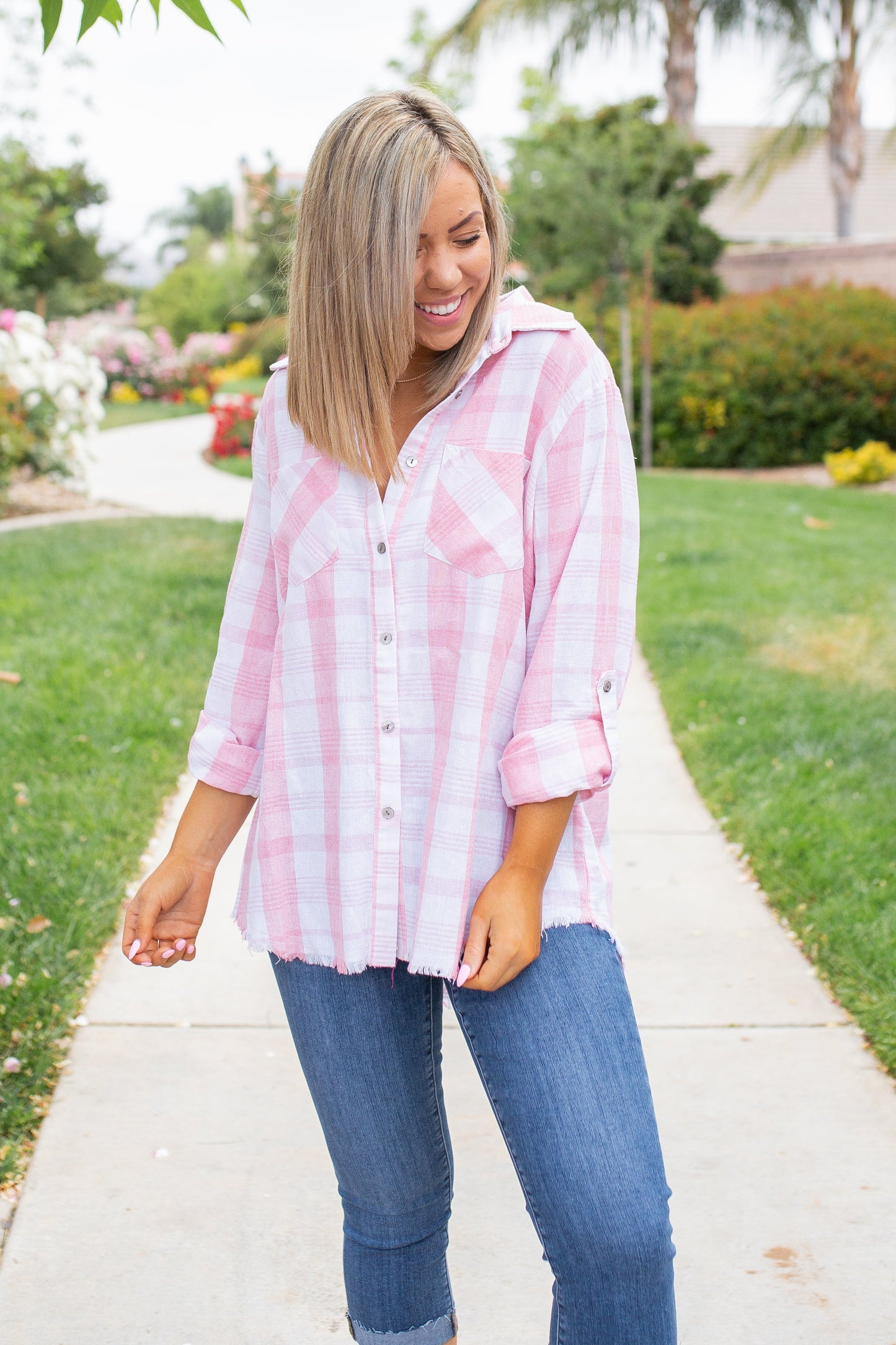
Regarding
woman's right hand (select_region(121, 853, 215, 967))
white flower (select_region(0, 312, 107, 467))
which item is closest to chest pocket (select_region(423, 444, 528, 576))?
woman's right hand (select_region(121, 853, 215, 967))

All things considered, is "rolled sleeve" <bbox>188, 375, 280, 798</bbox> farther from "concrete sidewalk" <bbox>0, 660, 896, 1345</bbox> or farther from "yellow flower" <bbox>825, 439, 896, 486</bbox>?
"yellow flower" <bbox>825, 439, 896, 486</bbox>

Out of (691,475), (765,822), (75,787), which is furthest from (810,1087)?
(691,475)

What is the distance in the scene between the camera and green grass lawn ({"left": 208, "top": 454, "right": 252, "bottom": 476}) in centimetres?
1362

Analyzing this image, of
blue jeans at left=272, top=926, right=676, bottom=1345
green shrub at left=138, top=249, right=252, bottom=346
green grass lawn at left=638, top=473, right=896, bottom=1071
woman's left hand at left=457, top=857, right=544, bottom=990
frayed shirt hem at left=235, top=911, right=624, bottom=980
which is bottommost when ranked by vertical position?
green shrub at left=138, top=249, right=252, bottom=346

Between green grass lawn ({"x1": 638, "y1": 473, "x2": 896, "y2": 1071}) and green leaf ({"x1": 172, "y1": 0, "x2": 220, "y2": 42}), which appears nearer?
green leaf ({"x1": 172, "y1": 0, "x2": 220, "y2": 42})

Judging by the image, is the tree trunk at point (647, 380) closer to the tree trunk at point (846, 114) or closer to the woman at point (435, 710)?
the tree trunk at point (846, 114)

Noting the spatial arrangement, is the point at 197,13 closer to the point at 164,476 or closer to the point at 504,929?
the point at 504,929

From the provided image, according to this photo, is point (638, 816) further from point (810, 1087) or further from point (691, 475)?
point (691, 475)

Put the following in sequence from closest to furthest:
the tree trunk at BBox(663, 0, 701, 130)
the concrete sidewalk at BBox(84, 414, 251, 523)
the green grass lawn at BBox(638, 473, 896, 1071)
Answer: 1. the green grass lawn at BBox(638, 473, 896, 1071)
2. the concrete sidewalk at BBox(84, 414, 251, 523)
3. the tree trunk at BBox(663, 0, 701, 130)

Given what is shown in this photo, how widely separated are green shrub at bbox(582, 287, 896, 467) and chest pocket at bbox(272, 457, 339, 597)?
Result: 1435 centimetres

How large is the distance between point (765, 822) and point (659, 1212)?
289 centimetres

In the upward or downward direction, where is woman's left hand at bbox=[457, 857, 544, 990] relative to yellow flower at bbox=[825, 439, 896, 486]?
upward

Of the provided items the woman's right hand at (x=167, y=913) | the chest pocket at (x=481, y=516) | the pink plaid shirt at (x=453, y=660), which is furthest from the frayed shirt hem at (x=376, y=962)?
the chest pocket at (x=481, y=516)

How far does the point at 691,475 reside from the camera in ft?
47.8
